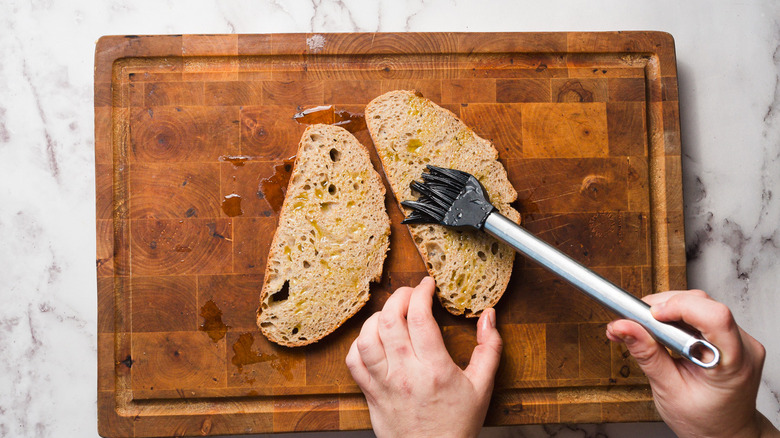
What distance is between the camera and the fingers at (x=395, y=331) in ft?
7.02

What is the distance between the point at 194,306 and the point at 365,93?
1396 millimetres

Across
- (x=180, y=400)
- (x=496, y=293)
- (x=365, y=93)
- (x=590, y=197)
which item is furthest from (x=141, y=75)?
(x=590, y=197)

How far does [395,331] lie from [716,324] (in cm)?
124

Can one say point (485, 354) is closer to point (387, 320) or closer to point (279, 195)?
point (387, 320)

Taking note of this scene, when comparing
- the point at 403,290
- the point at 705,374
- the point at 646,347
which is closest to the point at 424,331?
the point at 403,290

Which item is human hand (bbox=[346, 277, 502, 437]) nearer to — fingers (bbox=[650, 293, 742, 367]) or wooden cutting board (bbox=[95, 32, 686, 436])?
wooden cutting board (bbox=[95, 32, 686, 436])

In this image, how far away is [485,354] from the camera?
2.25 m

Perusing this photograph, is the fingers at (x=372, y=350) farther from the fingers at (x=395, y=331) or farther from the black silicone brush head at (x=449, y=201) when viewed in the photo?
the black silicone brush head at (x=449, y=201)

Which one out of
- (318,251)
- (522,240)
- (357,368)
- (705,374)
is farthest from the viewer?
(318,251)

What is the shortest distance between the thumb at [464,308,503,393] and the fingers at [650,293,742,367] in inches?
32.0

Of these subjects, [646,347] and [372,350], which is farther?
[372,350]

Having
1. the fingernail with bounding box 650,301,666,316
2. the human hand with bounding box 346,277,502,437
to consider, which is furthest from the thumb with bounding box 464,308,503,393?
the fingernail with bounding box 650,301,666,316

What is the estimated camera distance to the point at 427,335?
7.05 ft

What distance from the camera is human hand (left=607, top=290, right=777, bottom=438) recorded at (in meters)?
1.68
